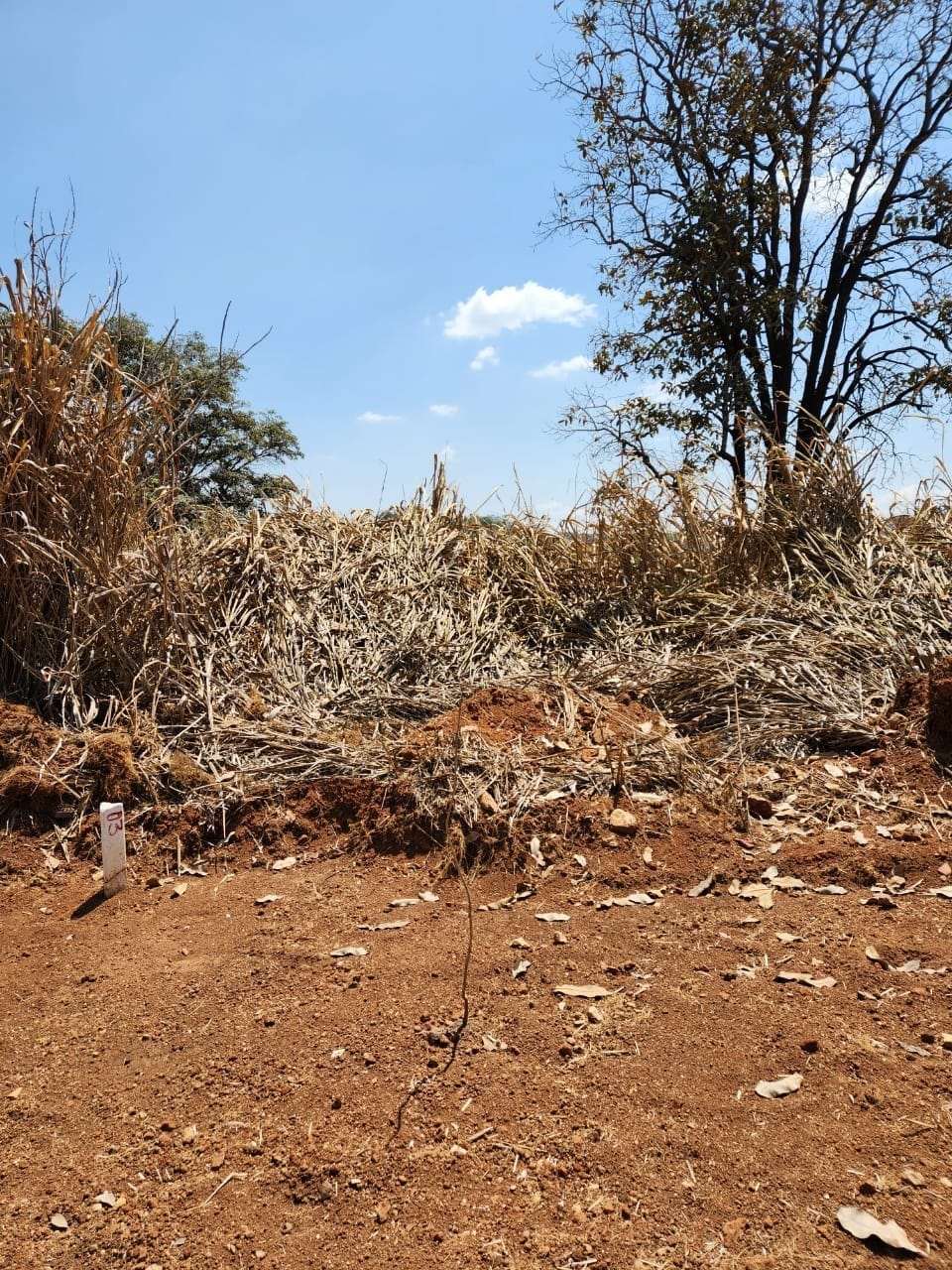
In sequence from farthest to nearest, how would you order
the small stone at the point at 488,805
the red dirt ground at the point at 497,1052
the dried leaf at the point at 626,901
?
the small stone at the point at 488,805, the dried leaf at the point at 626,901, the red dirt ground at the point at 497,1052

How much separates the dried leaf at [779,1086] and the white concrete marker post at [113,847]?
82.6 inches

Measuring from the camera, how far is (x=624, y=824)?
8.99ft

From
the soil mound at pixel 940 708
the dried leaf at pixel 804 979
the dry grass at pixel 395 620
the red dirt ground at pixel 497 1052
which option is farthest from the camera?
the dry grass at pixel 395 620

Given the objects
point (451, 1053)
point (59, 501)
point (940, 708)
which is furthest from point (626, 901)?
point (59, 501)

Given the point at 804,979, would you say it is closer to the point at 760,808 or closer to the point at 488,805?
the point at 760,808

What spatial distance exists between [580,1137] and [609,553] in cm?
415

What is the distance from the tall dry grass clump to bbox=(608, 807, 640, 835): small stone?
234 cm

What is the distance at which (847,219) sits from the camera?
463 inches

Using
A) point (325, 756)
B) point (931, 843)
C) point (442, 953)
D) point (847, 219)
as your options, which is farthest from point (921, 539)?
point (847, 219)

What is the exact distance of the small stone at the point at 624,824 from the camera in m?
2.74

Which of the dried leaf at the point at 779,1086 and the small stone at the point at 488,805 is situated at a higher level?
the small stone at the point at 488,805

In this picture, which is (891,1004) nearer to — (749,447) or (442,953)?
(442,953)

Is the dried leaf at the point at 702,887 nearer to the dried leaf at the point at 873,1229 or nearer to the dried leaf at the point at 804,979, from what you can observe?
the dried leaf at the point at 804,979

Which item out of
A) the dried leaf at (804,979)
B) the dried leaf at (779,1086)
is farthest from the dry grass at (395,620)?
the dried leaf at (779,1086)
